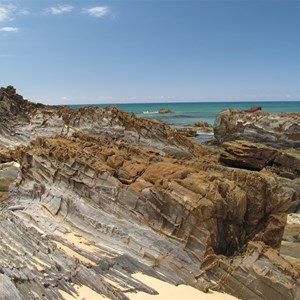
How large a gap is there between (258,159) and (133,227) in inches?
741

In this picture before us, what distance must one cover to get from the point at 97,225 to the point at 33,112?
25059 millimetres

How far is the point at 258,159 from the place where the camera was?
28422 millimetres

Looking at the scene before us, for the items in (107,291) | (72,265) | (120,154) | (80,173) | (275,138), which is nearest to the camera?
(107,291)

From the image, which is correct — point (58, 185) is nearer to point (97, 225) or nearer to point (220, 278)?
point (97, 225)

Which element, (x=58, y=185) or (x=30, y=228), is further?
(x=58, y=185)

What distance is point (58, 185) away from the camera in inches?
547

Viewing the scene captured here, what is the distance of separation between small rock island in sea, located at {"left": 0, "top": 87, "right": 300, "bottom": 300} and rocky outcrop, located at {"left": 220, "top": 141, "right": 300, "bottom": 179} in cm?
1423

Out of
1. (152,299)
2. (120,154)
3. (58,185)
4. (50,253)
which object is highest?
(120,154)

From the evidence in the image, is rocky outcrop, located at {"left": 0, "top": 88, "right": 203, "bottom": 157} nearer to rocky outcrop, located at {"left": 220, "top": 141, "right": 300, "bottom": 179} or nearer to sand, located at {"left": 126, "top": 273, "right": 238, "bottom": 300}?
Result: rocky outcrop, located at {"left": 220, "top": 141, "right": 300, "bottom": 179}

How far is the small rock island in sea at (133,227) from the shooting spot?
31.9 feet

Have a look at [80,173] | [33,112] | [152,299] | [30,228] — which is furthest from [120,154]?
[33,112]

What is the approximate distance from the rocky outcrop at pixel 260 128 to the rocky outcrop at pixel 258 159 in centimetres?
1066

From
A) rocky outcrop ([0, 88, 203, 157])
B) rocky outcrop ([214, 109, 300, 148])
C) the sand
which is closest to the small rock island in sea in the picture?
the sand

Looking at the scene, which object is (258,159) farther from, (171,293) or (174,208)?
(171,293)
